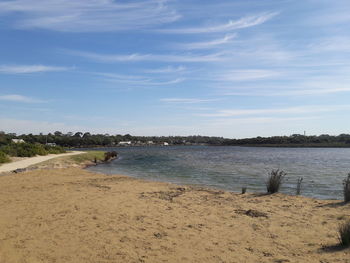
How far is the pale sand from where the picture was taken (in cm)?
608

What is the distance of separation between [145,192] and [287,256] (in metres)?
8.44

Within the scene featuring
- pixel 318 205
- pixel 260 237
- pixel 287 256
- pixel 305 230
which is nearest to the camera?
pixel 287 256

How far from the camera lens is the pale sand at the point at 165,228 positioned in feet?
19.9

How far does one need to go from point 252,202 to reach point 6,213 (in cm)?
821

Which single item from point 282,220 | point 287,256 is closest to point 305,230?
point 282,220

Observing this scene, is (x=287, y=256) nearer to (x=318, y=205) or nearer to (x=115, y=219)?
(x=115, y=219)

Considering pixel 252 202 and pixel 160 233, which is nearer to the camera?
pixel 160 233

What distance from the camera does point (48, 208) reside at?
9.86 m

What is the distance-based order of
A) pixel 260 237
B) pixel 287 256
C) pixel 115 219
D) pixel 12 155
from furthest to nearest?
pixel 12 155 → pixel 115 219 → pixel 260 237 → pixel 287 256

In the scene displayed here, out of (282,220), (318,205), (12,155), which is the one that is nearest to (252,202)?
(318,205)

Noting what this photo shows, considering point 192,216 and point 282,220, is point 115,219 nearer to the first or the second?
point 192,216

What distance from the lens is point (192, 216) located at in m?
9.29

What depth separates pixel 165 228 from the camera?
790 cm

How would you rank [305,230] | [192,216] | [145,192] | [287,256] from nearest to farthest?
[287,256], [305,230], [192,216], [145,192]
